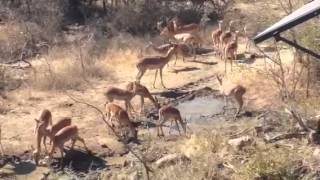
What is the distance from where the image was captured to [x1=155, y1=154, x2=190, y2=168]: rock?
10939mm

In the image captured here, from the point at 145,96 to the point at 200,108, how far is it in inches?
48.6

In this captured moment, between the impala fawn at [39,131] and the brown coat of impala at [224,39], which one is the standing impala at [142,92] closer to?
the impala fawn at [39,131]

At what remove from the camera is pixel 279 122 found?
12023mm

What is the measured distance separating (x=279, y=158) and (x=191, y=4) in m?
13.8

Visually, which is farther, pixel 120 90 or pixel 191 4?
pixel 191 4

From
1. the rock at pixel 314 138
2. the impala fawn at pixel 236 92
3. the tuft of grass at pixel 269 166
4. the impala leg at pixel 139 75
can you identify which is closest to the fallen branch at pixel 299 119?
the rock at pixel 314 138

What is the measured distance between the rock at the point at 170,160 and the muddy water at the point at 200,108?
2751mm

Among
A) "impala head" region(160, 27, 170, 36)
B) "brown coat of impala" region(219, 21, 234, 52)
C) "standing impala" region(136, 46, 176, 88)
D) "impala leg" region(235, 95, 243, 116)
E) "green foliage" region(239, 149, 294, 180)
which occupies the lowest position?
"green foliage" region(239, 149, 294, 180)

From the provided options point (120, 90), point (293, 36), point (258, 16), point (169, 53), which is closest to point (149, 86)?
point (169, 53)

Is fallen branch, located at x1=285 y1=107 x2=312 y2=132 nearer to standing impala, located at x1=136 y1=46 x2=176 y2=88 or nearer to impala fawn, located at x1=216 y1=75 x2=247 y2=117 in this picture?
impala fawn, located at x1=216 y1=75 x2=247 y2=117

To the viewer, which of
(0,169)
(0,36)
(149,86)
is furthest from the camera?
(0,36)

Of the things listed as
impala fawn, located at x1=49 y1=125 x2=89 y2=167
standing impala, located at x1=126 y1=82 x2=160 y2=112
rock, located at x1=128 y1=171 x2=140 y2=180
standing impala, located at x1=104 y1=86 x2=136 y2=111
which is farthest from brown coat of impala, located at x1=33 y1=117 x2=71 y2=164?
rock, located at x1=128 y1=171 x2=140 y2=180

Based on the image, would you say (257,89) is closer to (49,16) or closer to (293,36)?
(293,36)

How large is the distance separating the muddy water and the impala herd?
33cm
